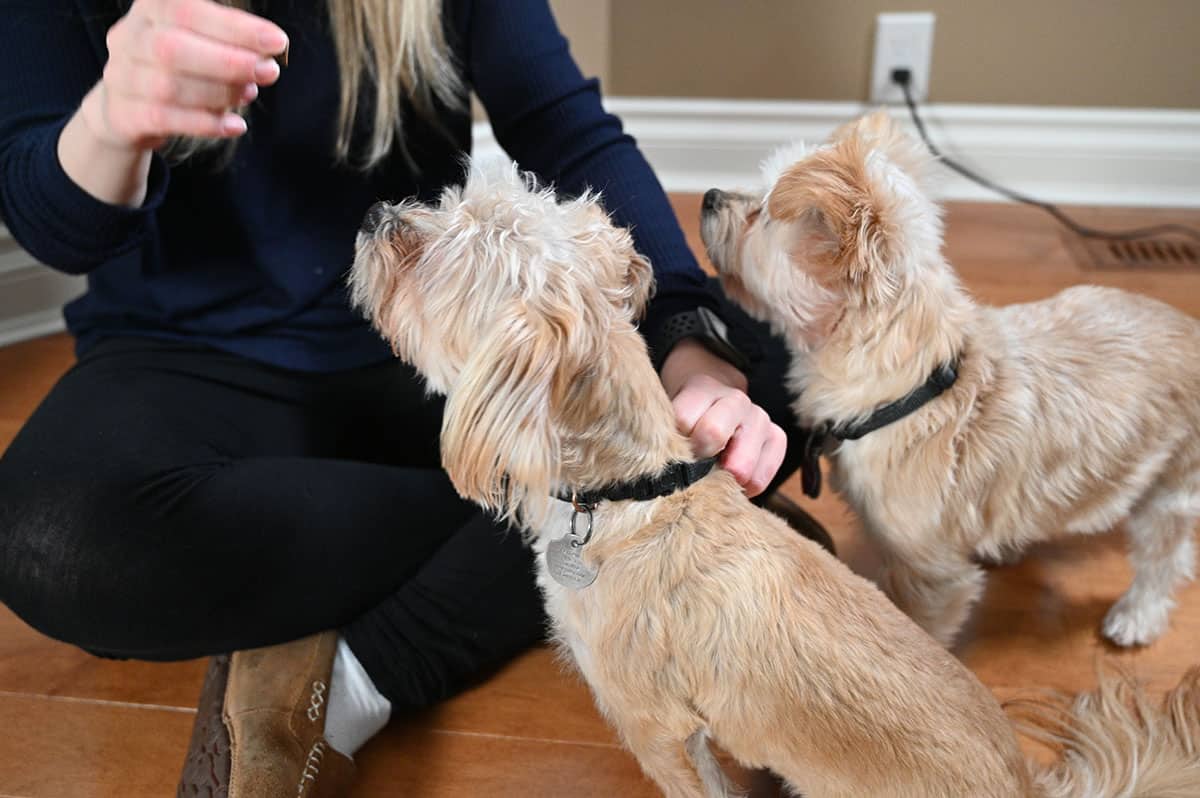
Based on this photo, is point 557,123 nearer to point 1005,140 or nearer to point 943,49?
point 943,49

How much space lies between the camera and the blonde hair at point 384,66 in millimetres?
1137

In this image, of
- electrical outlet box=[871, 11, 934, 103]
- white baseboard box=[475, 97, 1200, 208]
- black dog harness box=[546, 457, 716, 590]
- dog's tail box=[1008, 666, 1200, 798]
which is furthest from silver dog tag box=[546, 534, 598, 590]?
electrical outlet box=[871, 11, 934, 103]

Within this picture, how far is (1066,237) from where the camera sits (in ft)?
7.08

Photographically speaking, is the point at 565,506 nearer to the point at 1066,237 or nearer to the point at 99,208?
the point at 99,208

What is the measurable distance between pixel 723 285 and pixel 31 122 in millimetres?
779

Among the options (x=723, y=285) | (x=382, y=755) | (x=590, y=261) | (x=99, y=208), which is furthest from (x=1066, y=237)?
(x=99, y=208)

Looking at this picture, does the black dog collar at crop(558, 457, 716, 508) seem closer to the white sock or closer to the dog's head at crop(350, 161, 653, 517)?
the dog's head at crop(350, 161, 653, 517)

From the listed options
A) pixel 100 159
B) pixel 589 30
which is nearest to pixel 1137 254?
pixel 589 30

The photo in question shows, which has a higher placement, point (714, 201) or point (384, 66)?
point (384, 66)

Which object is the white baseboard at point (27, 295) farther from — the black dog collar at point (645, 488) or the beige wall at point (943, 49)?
the black dog collar at point (645, 488)

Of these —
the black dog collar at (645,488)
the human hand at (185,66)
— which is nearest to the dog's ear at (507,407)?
the black dog collar at (645,488)

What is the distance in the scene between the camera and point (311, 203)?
1231mm

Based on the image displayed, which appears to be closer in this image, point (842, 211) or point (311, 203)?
point (842, 211)

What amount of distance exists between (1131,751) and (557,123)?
930mm
